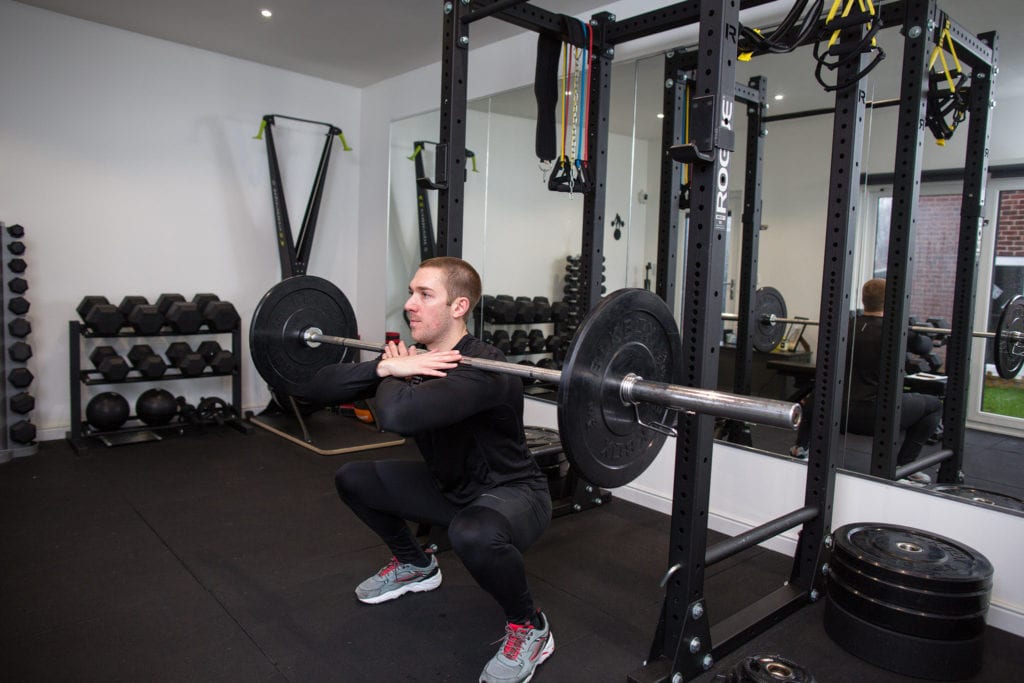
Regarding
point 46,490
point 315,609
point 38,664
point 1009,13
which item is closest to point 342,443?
point 46,490

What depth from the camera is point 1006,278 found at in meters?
2.47

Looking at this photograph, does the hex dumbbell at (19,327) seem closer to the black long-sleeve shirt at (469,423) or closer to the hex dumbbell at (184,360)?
the hex dumbbell at (184,360)

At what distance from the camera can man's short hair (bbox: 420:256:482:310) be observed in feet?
6.34

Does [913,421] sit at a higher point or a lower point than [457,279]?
lower

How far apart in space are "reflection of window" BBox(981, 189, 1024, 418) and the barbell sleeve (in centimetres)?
143

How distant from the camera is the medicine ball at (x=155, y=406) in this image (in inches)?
169

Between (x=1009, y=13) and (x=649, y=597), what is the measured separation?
7.94 feet

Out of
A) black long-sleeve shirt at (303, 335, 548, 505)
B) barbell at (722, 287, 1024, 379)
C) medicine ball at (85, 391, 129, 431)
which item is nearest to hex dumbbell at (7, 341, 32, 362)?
medicine ball at (85, 391, 129, 431)

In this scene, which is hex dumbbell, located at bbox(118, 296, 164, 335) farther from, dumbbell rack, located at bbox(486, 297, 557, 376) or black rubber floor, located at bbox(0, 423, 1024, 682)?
dumbbell rack, located at bbox(486, 297, 557, 376)

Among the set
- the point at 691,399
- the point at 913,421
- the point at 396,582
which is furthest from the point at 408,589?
the point at 913,421

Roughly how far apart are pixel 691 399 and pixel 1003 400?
5.62ft

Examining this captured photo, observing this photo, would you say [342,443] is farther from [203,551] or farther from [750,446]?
[750,446]

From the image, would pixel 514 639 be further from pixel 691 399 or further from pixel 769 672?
pixel 691 399

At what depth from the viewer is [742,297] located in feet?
10.3
